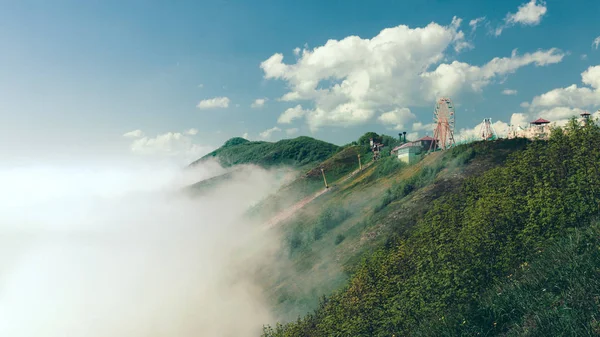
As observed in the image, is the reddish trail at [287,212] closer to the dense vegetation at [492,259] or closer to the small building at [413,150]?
the small building at [413,150]

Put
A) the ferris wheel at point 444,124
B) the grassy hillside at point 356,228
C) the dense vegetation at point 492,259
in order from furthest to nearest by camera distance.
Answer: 1. the ferris wheel at point 444,124
2. the grassy hillside at point 356,228
3. the dense vegetation at point 492,259

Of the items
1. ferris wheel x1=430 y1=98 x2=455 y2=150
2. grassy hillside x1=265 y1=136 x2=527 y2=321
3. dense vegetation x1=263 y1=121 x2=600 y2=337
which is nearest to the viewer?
dense vegetation x1=263 y1=121 x2=600 y2=337

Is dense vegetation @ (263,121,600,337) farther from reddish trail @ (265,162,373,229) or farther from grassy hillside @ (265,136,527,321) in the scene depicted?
reddish trail @ (265,162,373,229)

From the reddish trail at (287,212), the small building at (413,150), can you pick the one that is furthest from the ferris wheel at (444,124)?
the reddish trail at (287,212)

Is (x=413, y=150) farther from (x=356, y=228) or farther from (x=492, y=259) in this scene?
(x=492, y=259)

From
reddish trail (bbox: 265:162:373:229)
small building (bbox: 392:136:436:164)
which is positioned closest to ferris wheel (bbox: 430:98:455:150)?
small building (bbox: 392:136:436:164)
